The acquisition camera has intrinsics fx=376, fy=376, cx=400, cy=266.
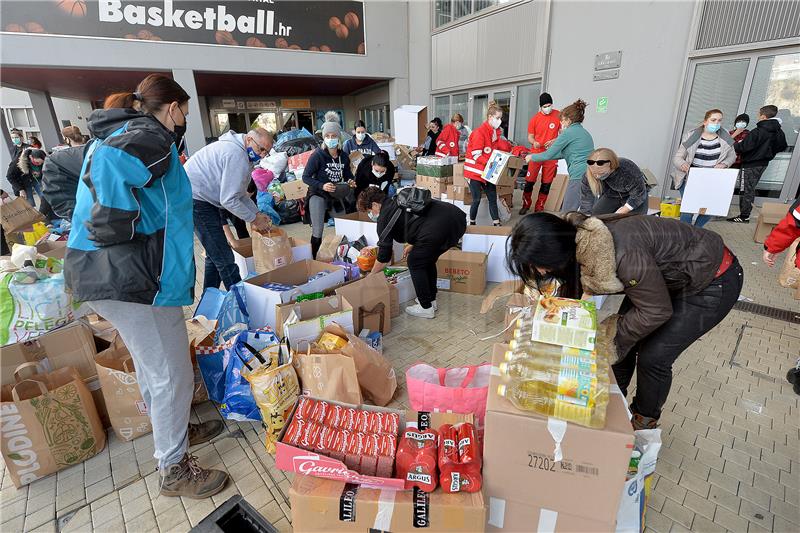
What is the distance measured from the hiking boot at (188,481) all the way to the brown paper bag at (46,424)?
560mm

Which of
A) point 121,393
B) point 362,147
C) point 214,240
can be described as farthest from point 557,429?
point 362,147

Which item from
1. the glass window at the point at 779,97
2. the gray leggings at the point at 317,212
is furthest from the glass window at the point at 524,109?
the gray leggings at the point at 317,212

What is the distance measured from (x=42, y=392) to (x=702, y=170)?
5.73 metres

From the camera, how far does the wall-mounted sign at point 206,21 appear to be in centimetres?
798

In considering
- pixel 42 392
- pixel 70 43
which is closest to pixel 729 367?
pixel 42 392

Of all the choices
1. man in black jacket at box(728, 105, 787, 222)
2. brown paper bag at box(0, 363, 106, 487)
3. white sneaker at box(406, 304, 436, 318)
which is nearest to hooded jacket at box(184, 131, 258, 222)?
brown paper bag at box(0, 363, 106, 487)

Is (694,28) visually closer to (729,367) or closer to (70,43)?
(729,367)

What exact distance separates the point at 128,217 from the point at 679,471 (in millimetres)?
2604

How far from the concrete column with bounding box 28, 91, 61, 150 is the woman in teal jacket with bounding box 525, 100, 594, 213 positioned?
15453mm

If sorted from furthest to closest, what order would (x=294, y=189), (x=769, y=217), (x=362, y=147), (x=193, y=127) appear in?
(x=193, y=127) < (x=294, y=189) < (x=362, y=147) < (x=769, y=217)

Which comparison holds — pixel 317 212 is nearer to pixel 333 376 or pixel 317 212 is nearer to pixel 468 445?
pixel 333 376

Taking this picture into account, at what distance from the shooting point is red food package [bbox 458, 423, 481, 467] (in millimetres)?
1328

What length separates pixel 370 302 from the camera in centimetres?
284

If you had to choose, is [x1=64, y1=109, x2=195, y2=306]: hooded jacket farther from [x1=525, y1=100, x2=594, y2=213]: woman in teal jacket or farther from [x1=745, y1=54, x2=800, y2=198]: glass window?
[x1=745, y1=54, x2=800, y2=198]: glass window
